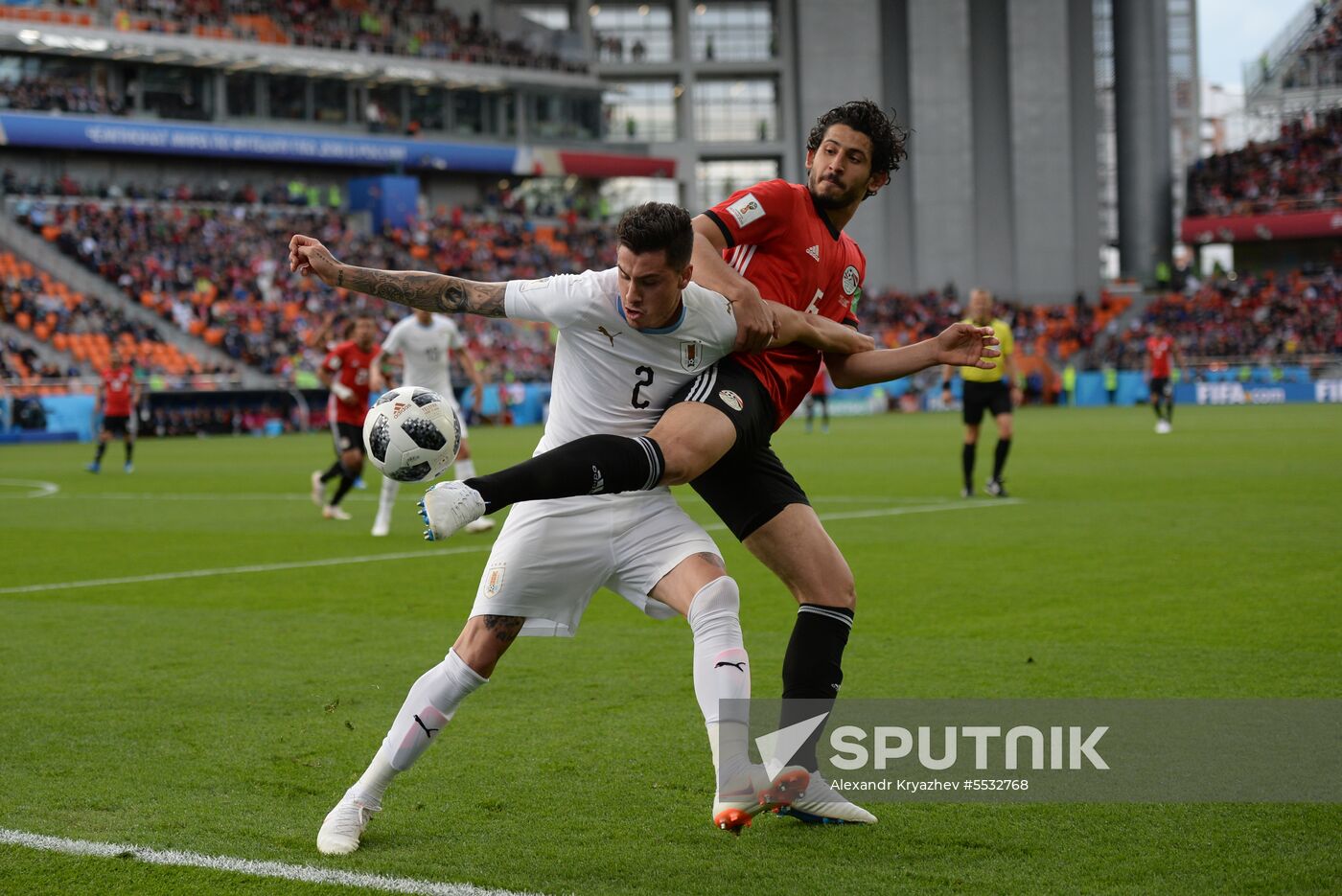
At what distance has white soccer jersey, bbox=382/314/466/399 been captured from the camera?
14.5m

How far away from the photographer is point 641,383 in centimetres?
467

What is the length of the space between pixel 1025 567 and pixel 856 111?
6.35 m

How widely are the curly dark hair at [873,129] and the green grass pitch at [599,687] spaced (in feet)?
7.50

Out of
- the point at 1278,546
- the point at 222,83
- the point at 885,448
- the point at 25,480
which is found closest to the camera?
the point at 1278,546

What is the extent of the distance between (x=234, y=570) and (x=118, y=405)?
1533cm

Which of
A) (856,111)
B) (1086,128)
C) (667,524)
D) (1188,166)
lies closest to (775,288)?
(856,111)

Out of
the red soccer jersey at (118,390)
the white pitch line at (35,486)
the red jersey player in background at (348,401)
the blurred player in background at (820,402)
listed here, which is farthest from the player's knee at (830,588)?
the blurred player in background at (820,402)

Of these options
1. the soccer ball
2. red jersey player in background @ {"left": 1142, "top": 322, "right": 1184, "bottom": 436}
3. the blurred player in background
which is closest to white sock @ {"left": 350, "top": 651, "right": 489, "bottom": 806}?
the soccer ball

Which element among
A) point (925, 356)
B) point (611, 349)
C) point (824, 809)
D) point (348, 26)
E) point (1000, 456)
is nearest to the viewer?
point (611, 349)

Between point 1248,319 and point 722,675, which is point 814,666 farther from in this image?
point 1248,319

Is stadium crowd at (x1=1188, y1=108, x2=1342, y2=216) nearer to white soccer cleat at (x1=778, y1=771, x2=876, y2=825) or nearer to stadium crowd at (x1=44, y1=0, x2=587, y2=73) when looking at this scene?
stadium crowd at (x1=44, y1=0, x2=587, y2=73)

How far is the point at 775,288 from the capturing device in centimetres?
518

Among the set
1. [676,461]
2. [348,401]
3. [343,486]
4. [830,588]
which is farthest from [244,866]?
[348,401]

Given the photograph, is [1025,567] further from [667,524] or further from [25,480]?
[25,480]
